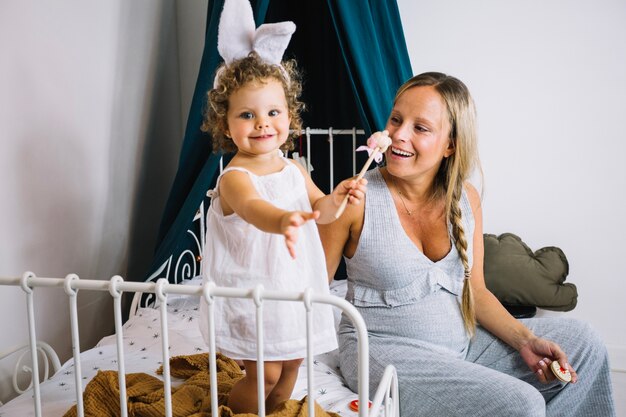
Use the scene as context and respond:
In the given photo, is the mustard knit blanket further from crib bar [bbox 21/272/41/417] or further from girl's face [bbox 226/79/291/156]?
girl's face [bbox 226/79/291/156]

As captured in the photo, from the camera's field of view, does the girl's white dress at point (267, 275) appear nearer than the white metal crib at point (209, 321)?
No

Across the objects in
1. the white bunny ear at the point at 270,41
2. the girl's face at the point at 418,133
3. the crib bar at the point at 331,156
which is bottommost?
the crib bar at the point at 331,156

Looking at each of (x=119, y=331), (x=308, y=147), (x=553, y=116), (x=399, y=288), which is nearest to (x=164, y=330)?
(x=119, y=331)

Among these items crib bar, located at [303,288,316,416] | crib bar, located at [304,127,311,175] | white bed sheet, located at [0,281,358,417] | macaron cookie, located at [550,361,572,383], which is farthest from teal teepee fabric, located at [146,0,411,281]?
crib bar, located at [303,288,316,416]

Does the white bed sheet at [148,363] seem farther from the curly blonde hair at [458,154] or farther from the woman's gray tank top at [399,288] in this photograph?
the curly blonde hair at [458,154]

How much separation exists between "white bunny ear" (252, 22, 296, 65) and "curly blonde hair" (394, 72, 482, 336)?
0.53 metres

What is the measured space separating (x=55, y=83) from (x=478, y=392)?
152 centimetres

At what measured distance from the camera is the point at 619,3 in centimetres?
269

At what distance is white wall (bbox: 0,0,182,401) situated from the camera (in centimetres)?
171

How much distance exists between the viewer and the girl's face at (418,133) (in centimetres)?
164

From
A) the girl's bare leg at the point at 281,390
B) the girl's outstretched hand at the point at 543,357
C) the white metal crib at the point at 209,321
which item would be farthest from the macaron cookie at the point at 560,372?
the girl's bare leg at the point at 281,390

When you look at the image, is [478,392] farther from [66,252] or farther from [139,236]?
[139,236]

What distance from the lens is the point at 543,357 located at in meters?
1.63

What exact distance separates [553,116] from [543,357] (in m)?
1.56
